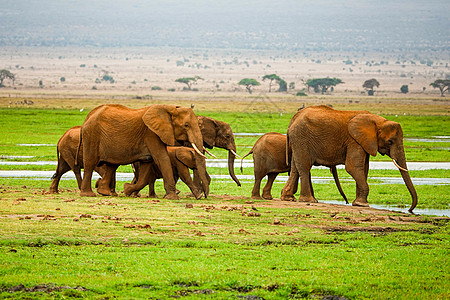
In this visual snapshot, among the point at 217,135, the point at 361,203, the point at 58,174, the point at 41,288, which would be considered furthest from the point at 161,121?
the point at 41,288

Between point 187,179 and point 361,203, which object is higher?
point 187,179

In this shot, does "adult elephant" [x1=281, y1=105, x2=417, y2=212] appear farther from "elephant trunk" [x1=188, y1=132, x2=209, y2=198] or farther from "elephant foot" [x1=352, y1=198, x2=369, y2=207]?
"elephant trunk" [x1=188, y1=132, x2=209, y2=198]

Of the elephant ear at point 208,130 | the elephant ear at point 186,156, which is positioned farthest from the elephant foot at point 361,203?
the elephant ear at point 208,130

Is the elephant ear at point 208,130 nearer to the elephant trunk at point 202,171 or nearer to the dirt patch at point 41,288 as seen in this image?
the elephant trunk at point 202,171

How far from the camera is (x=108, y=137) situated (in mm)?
18734

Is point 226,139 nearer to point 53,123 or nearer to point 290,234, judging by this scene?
point 290,234

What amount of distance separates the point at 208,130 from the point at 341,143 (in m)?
4.11

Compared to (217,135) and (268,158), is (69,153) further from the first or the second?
(268,158)

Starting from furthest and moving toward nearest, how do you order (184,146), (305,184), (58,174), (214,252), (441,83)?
(441,83)
(58,174)
(184,146)
(305,184)
(214,252)

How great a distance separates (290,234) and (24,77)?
612 feet

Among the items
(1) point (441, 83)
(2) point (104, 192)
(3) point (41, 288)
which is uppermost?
(3) point (41, 288)

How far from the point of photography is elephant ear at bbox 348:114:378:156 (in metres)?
18.5

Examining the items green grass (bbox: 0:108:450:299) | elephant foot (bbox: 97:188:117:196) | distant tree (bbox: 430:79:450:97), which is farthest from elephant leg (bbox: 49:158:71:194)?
distant tree (bbox: 430:79:450:97)

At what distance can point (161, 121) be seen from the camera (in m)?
18.6
